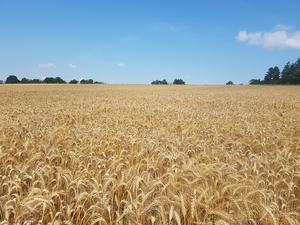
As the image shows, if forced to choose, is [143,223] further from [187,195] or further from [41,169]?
[41,169]

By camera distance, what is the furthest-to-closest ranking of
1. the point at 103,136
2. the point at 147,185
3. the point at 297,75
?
the point at 297,75 < the point at 103,136 < the point at 147,185

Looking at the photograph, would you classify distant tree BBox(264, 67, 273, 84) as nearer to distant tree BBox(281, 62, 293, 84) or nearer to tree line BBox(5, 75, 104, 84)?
distant tree BBox(281, 62, 293, 84)

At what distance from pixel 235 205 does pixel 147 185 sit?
91 centimetres

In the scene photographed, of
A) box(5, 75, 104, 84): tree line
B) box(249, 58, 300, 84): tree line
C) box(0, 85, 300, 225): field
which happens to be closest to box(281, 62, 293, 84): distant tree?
box(249, 58, 300, 84): tree line

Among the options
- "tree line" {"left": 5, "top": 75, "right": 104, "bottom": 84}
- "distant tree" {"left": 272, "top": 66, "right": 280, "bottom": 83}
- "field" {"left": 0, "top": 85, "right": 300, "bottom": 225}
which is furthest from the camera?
"distant tree" {"left": 272, "top": 66, "right": 280, "bottom": 83}

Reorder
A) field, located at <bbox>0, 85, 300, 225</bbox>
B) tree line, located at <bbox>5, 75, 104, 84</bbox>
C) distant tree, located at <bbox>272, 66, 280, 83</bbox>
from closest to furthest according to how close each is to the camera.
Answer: field, located at <bbox>0, 85, 300, 225</bbox> → tree line, located at <bbox>5, 75, 104, 84</bbox> → distant tree, located at <bbox>272, 66, 280, 83</bbox>

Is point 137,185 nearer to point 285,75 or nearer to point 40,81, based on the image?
point 40,81

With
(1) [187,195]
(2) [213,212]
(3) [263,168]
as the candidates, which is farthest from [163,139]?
(2) [213,212]

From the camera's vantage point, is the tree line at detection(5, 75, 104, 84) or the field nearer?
the field

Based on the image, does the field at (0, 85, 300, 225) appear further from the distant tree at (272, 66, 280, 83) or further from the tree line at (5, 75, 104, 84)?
the distant tree at (272, 66, 280, 83)

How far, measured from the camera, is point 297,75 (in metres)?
103

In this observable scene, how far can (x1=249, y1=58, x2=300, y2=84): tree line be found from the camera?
104 meters

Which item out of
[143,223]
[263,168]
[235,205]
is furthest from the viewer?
[263,168]

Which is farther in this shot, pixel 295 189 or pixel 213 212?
pixel 295 189
